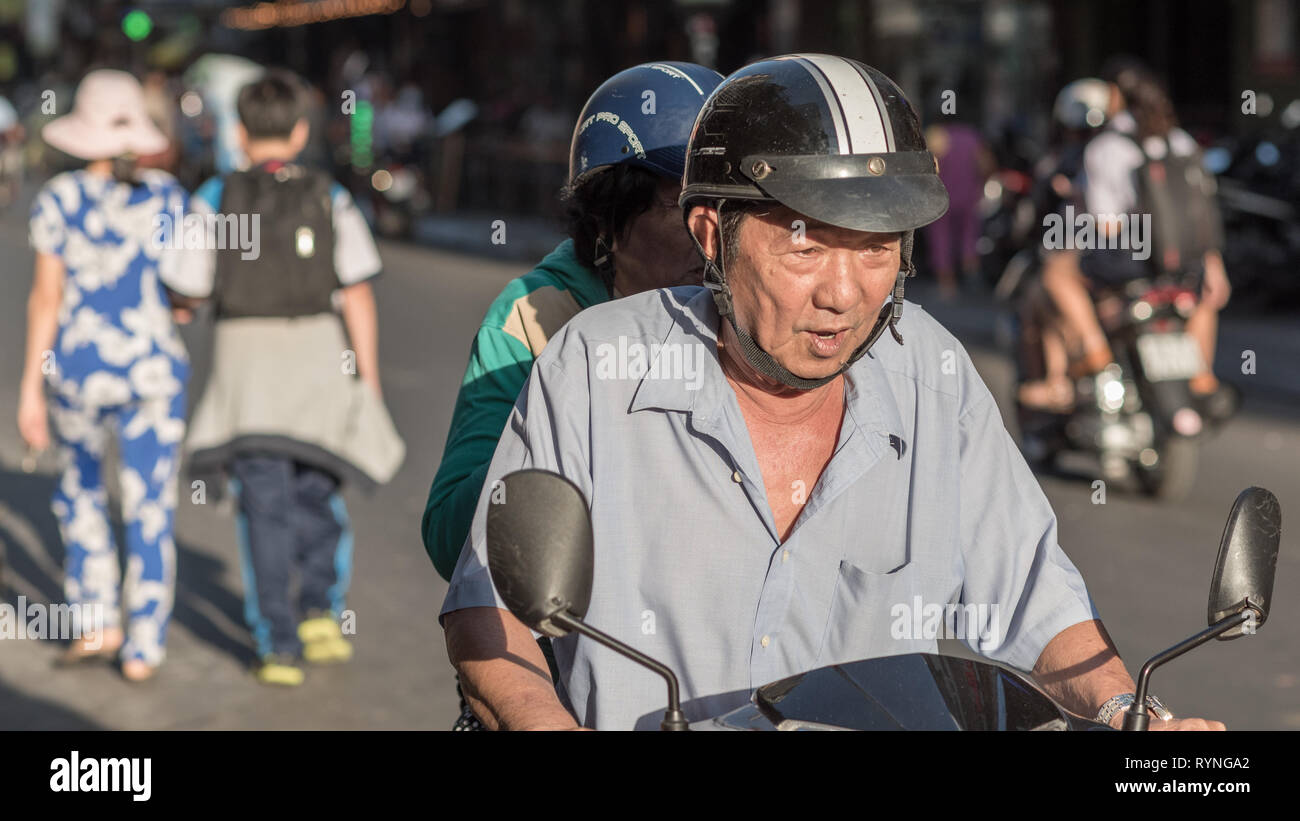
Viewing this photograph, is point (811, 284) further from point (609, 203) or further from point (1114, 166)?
point (1114, 166)

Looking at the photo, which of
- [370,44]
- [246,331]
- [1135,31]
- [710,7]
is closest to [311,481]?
[246,331]

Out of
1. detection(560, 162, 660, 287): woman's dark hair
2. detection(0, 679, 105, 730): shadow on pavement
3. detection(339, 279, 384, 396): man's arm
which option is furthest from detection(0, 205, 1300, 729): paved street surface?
detection(560, 162, 660, 287): woman's dark hair

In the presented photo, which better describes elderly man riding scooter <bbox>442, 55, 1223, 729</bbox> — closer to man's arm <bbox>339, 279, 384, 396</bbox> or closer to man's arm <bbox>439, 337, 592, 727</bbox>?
man's arm <bbox>439, 337, 592, 727</bbox>

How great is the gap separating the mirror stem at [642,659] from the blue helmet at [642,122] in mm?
1308

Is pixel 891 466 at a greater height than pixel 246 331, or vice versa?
pixel 246 331

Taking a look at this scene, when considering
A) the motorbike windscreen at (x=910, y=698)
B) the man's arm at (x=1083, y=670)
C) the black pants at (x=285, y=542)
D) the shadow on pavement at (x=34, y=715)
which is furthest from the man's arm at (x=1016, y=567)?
the black pants at (x=285, y=542)

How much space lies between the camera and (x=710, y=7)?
27.2 metres

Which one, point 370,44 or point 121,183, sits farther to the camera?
point 370,44

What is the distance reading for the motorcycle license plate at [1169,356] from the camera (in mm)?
8375

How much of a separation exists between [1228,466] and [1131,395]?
0.95 meters

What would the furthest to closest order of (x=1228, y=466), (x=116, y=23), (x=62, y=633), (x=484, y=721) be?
1. (x=116, y=23)
2. (x=1228, y=466)
3. (x=62, y=633)
4. (x=484, y=721)

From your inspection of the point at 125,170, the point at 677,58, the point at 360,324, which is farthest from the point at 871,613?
the point at 677,58

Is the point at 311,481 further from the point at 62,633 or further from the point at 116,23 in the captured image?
the point at 116,23

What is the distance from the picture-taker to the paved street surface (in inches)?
225
